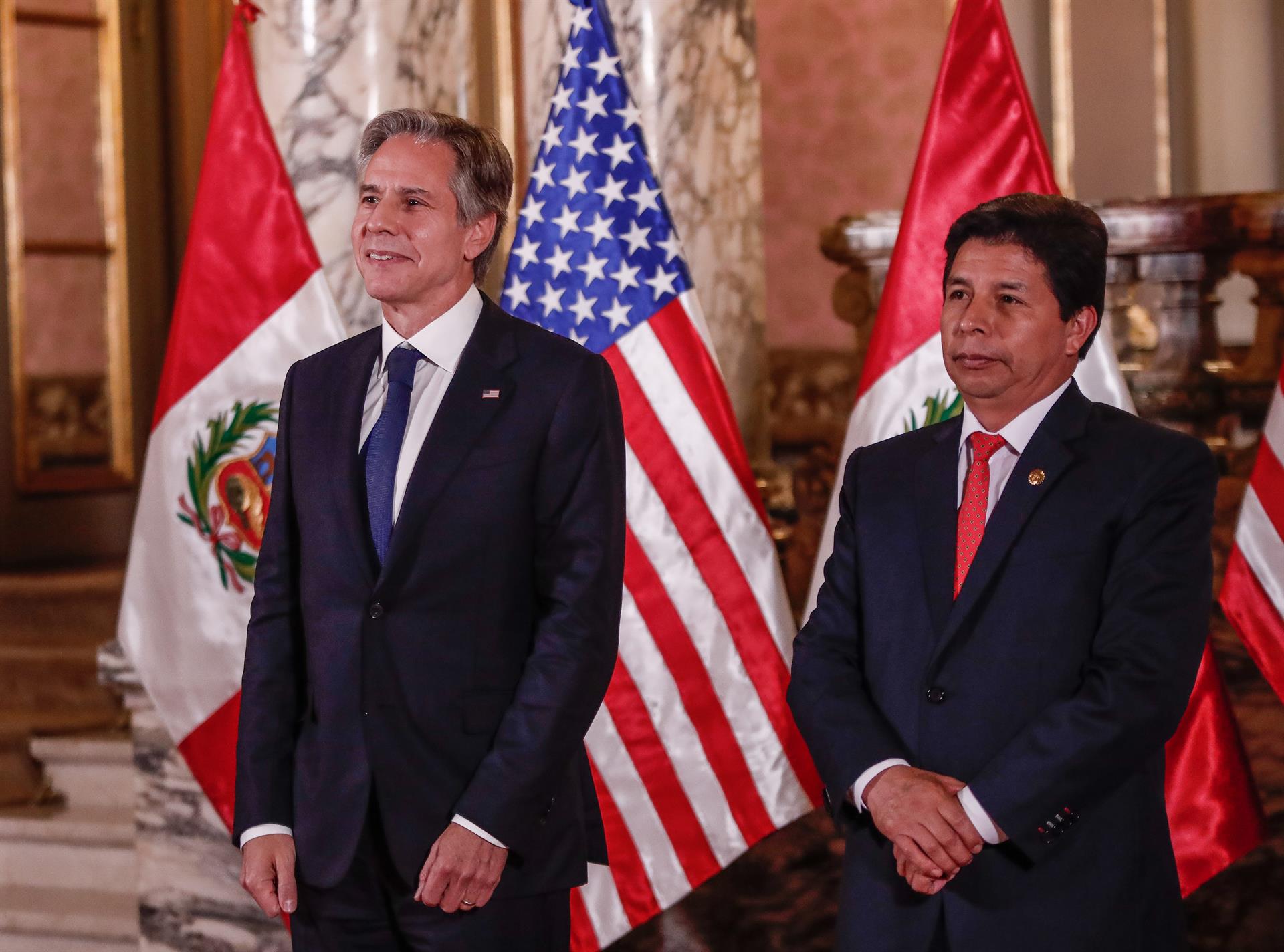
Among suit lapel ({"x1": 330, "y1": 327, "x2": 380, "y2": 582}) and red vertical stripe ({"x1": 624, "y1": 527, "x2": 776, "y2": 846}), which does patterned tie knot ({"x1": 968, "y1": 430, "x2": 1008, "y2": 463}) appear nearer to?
suit lapel ({"x1": 330, "y1": 327, "x2": 380, "y2": 582})

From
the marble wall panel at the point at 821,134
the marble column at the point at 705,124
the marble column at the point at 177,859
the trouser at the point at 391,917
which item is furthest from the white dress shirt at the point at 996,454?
the marble wall panel at the point at 821,134

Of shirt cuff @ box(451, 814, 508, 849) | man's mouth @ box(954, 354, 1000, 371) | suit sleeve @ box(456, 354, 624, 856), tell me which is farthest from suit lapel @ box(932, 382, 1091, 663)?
shirt cuff @ box(451, 814, 508, 849)

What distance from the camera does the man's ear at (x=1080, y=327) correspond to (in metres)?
1.94

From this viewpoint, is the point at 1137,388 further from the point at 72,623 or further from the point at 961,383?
the point at 72,623

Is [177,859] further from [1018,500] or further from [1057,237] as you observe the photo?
[1057,237]

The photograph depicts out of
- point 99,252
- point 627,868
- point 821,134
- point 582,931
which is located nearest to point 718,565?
point 627,868

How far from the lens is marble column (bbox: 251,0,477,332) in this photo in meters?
3.28

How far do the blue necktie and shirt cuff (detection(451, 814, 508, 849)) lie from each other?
333 mm

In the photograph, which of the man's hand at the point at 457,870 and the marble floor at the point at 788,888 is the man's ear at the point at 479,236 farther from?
the marble floor at the point at 788,888

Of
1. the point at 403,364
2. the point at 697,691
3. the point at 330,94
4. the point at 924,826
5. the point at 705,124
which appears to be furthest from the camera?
the point at 705,124

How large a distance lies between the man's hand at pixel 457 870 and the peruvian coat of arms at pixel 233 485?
4.66 feet

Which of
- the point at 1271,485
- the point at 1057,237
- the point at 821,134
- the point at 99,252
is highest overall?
the point at 821,134

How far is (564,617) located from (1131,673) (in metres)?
0.67

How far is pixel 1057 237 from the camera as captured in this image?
1.91 m
